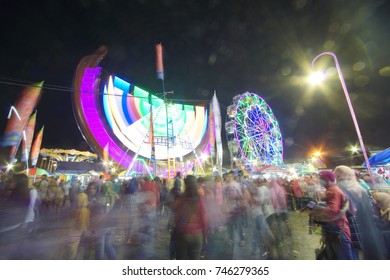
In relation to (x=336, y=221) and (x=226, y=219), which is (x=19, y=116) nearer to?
(x=226, y=219)

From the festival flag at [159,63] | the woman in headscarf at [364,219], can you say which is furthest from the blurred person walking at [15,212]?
the festival flag at [159,63]

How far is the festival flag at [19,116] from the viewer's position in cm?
1005

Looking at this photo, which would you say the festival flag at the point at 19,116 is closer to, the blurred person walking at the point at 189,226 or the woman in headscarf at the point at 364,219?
the blurred person walking at the point at 189,226

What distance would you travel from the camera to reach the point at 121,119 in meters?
20.6

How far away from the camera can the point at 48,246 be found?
4.75 metres

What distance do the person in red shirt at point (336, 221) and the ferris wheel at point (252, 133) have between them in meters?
17.8

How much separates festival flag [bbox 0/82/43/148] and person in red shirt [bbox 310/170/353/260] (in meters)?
12.0

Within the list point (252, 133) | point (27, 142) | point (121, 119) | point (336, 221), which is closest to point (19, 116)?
point (27, 142)

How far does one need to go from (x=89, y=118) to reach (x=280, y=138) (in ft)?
69.5

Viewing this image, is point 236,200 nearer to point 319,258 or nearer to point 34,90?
point 319,258

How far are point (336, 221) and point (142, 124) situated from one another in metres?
22.5

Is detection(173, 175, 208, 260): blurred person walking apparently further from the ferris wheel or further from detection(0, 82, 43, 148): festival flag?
the ferris wheel

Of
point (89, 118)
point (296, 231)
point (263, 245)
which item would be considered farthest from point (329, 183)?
point (89, 118)

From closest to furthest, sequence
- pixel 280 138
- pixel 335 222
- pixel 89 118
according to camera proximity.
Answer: pixel 335 222, pixel 89 118, pixel 280 138
